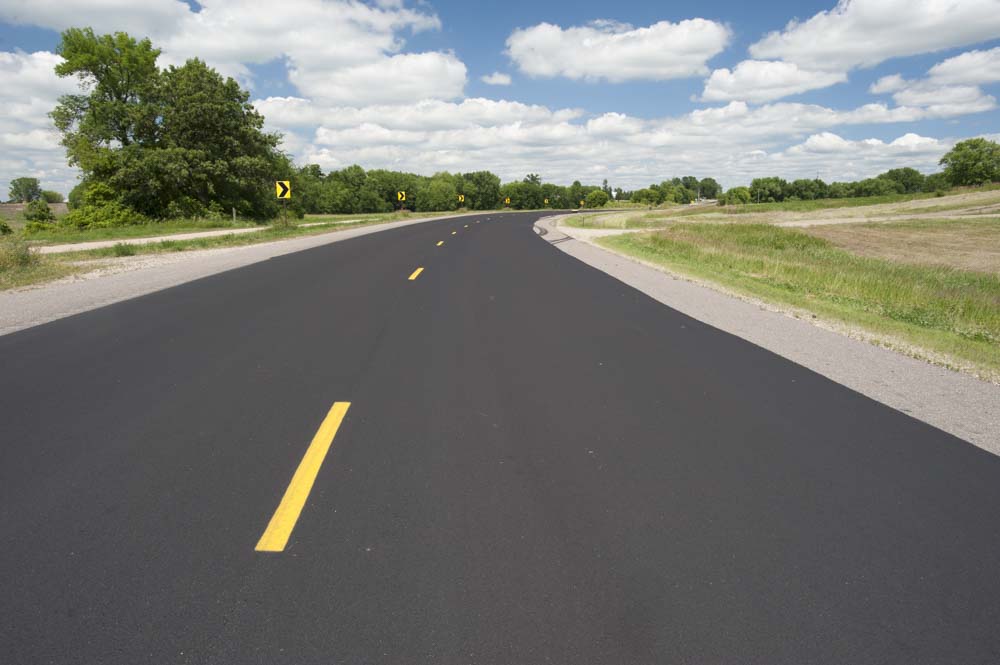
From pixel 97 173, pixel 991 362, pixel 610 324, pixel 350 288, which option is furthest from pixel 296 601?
pixel 97 173

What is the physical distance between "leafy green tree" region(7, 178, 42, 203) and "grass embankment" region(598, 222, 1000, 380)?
191995 millimetres

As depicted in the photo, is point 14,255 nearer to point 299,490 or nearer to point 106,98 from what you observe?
point 299,490

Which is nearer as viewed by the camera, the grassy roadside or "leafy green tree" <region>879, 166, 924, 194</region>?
the grassy roadside

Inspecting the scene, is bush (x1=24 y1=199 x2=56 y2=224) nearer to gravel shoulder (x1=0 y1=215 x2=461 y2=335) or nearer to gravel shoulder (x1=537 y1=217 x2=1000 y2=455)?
gravel shoulder (x1=0 y1=215 x2=461 y2=335)

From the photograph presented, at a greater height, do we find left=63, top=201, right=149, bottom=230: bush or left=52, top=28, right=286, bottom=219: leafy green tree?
left=52, top=28, right=286, bottom=219: leafy green tree

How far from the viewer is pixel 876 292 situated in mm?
14227

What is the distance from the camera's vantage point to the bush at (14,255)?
49.2ft

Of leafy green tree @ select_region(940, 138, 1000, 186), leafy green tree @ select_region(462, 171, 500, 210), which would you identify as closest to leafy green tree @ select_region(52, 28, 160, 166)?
leafy green tree @ select_region(462, 171, 500, 210)

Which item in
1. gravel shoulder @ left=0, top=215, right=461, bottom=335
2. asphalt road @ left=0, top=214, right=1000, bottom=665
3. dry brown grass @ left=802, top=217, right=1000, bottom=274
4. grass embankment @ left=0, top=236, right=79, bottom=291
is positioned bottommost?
dry brown grass @ left=802, top=217, right=1000, bottom=274

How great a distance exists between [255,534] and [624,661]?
2.02 metres

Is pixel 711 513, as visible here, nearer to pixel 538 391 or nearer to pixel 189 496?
pixel 538 391

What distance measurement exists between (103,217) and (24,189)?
163563mm

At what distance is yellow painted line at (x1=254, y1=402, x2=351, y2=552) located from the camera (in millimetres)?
3170

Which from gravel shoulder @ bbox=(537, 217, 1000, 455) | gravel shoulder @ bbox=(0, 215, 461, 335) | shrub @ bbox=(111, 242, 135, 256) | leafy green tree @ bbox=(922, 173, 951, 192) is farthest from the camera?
leafy green tree @ bbox=(922, 173, 951, 192)
